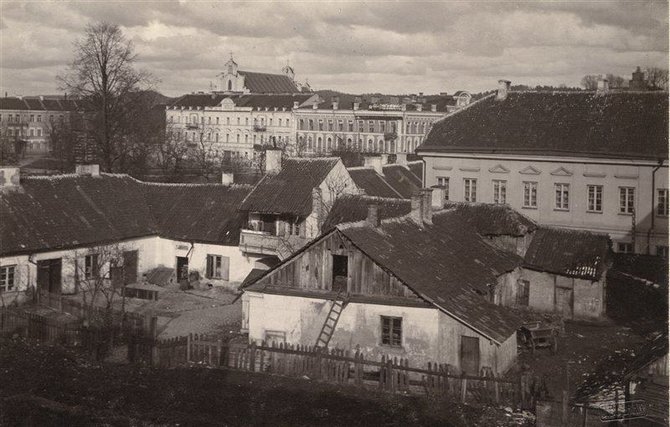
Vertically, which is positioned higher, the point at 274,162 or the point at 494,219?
the point at 274,162

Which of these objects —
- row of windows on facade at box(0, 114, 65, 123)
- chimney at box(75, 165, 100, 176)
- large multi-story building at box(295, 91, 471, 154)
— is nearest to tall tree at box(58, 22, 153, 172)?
chimney at box(75, 165, 100, 176)

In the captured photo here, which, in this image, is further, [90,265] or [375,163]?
[375,163]

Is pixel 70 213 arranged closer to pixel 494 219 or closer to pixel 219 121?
pixel 494 219

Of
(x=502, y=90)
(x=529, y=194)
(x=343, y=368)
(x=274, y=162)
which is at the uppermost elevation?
(x=502, y=90)

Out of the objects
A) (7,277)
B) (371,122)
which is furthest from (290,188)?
(371,122)

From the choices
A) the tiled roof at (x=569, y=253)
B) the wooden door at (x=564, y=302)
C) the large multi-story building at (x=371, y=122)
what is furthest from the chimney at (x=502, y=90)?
the large multi-story building at (x=371, y=122)

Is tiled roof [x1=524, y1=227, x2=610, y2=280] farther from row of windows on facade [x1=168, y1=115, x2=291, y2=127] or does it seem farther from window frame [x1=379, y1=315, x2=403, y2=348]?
row of windows on facade [x1=168, y1=115, x2=291, y2=127]

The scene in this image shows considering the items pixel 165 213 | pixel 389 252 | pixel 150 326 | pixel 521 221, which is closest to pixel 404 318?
pixel 389 252
